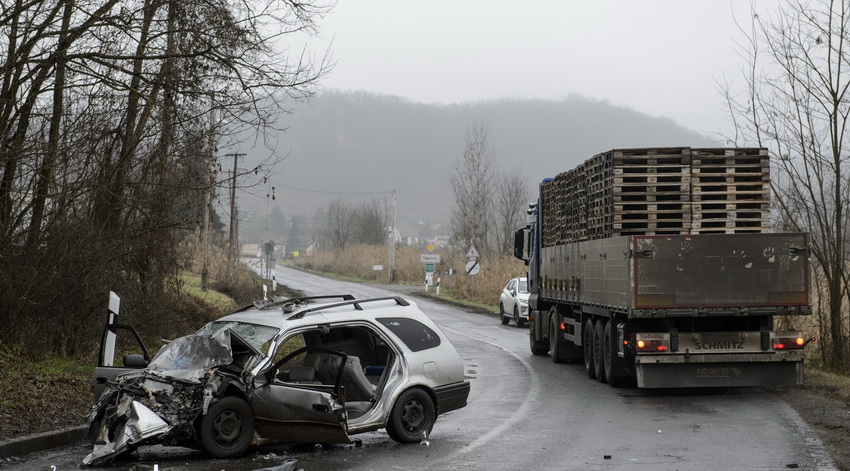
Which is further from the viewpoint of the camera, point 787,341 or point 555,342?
point 555,342

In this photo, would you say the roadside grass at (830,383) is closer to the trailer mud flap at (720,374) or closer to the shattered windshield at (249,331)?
the trailer mud flap at (720,374)

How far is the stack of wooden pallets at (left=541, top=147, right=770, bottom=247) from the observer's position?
14.4 meters

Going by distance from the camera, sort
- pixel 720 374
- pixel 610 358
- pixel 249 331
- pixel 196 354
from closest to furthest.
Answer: pixel 196 354, pixel 249 331, pixel 720 374, pixel 610 358

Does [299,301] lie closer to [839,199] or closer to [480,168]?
[839,199]

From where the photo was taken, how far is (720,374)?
13.7 m

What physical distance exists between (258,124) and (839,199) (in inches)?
394

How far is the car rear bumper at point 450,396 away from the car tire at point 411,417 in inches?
4.5

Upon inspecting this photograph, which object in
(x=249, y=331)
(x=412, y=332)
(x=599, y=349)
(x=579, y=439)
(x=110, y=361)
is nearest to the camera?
(x=249, y=331)

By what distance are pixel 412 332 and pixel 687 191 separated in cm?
589

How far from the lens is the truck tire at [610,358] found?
14.8 m

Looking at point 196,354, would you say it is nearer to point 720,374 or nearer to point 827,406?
point 720,374

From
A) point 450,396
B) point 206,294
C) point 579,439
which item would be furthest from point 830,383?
point 206,294

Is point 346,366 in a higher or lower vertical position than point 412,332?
lower

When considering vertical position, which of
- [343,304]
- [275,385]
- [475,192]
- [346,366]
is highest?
[475,192]
